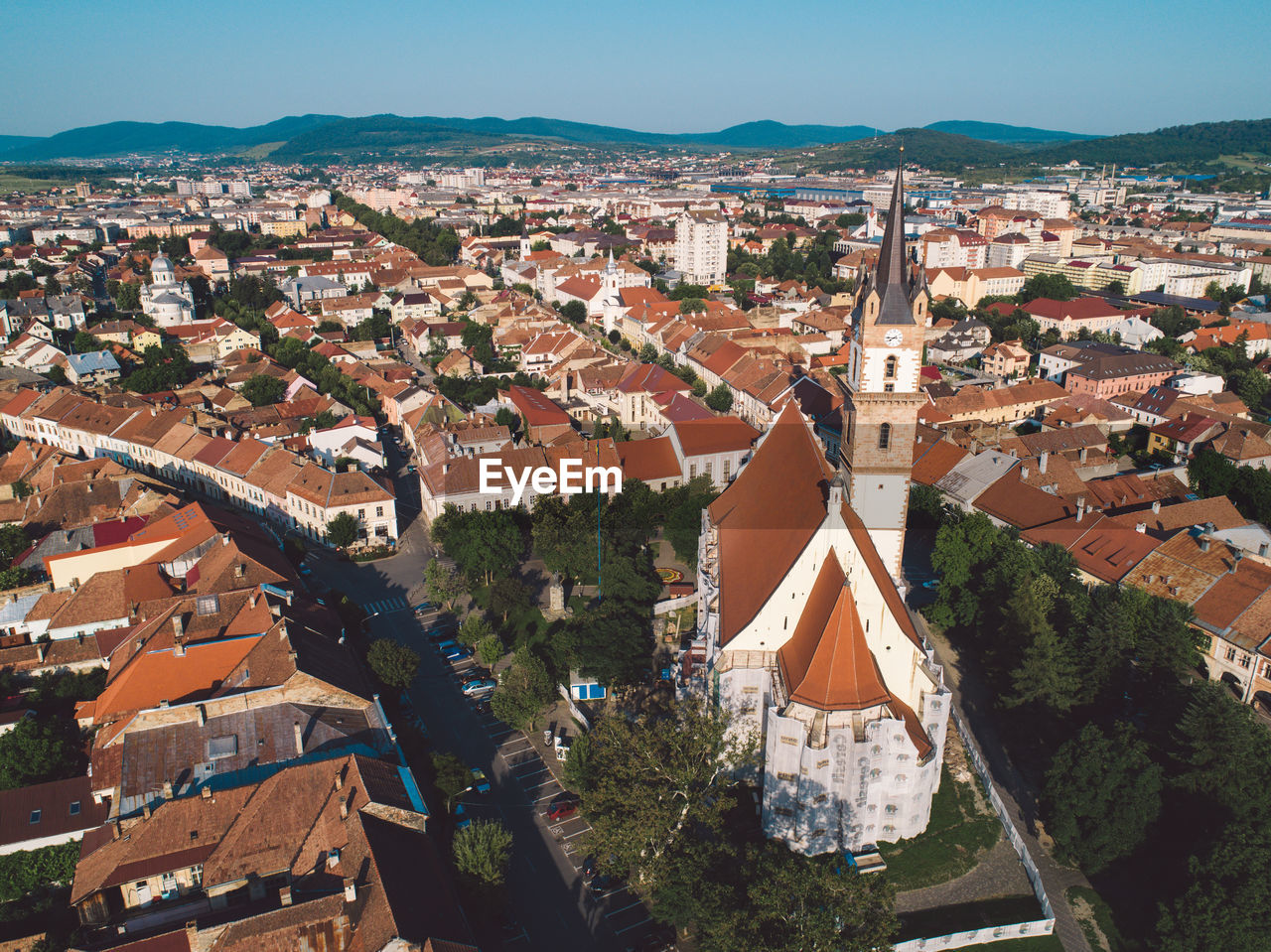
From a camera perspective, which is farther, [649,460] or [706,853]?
[649,460]

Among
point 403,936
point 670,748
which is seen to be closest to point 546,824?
point 670,748

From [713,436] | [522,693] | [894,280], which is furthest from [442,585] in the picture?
[894,280]

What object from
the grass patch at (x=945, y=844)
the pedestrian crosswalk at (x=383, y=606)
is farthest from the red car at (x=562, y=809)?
the pedestrian crosswalk at (x=383, y=606)

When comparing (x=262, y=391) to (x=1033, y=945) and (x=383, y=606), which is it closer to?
(x=383, y=606)

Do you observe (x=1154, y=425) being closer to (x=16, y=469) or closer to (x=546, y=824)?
(x=546, y=824)

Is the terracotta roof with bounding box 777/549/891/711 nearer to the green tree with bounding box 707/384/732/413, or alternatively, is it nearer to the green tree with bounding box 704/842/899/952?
the green tree with bounding box 704/842/899/952

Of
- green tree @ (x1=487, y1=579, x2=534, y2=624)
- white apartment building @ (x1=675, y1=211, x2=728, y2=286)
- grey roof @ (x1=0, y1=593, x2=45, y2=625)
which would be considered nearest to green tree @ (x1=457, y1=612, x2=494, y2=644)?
green tree @ (x1=487, y1=579, x2=534, y2=624)
